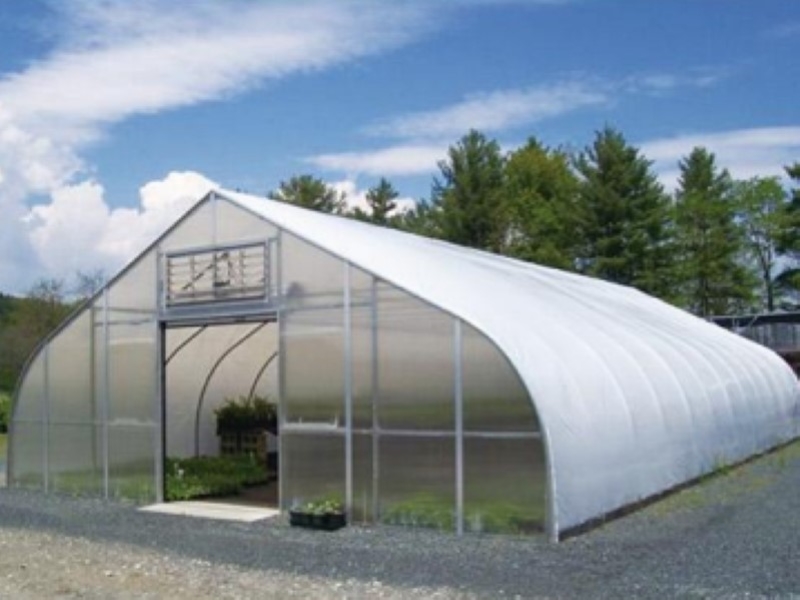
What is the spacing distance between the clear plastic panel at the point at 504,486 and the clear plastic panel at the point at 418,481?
0.25 meters

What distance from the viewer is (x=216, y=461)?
632 inches

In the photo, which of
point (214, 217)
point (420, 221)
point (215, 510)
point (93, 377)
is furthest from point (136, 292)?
point (420, 221)

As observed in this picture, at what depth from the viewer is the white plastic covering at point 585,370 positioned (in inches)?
427

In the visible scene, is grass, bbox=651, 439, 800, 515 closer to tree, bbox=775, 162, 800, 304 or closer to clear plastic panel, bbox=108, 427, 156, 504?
clear plastic panel, bbox=108, 427, 156, 504

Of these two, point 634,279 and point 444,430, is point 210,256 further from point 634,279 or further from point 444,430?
point 634,279

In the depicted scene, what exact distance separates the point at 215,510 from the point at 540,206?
38036 mm

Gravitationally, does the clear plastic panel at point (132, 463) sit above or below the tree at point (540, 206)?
below

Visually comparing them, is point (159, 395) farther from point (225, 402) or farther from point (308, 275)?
point (225, 402)

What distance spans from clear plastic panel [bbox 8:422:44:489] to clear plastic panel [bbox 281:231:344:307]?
5.72 metres

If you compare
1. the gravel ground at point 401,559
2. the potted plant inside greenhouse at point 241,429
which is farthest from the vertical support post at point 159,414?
the potted plant inside greenhouse at point 241,429

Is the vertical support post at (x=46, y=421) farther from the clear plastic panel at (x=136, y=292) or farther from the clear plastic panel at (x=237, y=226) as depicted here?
the clear plastic panel at (x=237, y=226)

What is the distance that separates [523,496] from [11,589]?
5219 mm

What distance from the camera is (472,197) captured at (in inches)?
1797

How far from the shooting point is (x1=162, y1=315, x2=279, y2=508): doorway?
1631 centimetres
